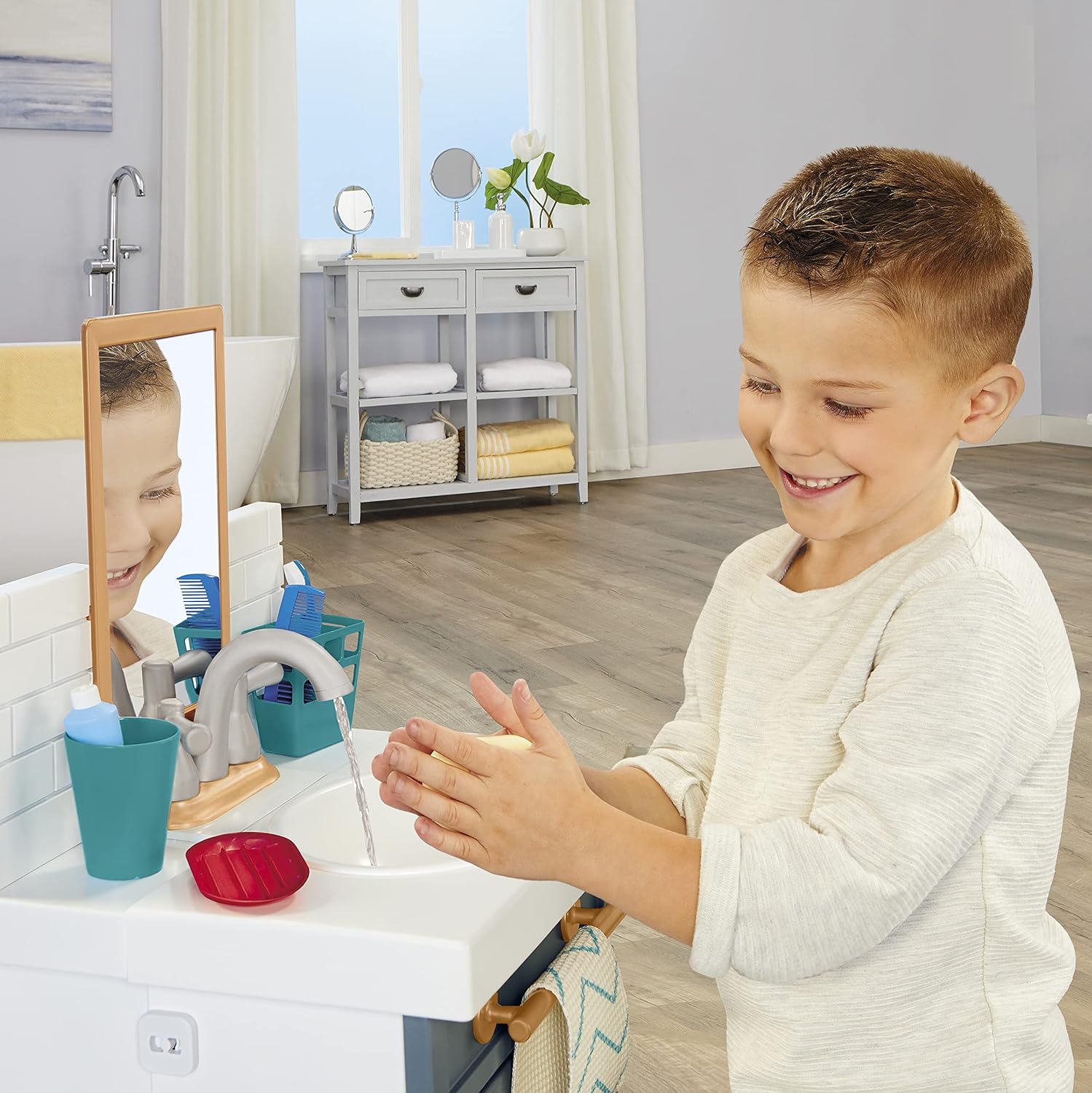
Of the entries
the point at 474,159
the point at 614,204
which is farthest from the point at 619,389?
the point at 474,159

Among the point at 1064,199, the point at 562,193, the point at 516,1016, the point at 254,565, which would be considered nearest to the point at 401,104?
the point at 562,193

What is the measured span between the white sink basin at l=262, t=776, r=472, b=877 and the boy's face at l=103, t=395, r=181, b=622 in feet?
0.66

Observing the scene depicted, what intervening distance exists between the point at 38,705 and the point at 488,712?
40cm

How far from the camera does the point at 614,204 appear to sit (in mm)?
5219

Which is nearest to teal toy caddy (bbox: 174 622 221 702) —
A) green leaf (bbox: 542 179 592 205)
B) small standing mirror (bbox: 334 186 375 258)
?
small standing mirror (bbox: 334 186 375 258)

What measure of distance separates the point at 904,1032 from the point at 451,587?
2898mm

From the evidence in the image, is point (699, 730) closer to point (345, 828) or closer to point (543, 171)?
point (345, 828)

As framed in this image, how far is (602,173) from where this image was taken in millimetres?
5168

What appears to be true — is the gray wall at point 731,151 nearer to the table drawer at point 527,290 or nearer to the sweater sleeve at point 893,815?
the table drawer at point 527,290

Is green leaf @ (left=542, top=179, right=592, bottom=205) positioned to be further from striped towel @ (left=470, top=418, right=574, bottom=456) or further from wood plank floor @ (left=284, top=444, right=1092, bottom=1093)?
wood plank floor @ (left=284, top=444, right=1092, bottom=1093)

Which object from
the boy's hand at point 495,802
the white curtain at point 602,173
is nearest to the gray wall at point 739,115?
the white curtain at point 602,173

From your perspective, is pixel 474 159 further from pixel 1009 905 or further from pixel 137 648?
pixel 1009 905

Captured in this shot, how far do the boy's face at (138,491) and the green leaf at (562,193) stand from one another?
384 centimetres

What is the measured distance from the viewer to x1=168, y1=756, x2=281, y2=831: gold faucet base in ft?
3.31
